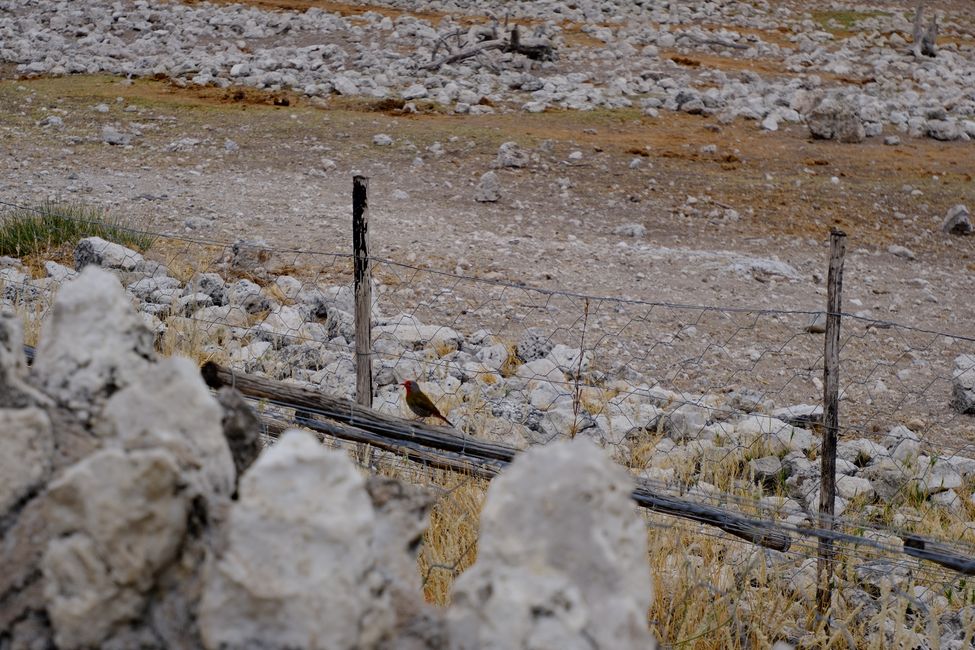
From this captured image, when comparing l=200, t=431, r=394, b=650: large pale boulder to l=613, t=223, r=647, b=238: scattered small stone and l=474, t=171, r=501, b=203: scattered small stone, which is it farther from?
l=474, t=171, r=501, b=203: scattered small stone

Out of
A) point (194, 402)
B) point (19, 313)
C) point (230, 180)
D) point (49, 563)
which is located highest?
point (194, 402)

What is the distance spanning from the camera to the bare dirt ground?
7758 millimetres

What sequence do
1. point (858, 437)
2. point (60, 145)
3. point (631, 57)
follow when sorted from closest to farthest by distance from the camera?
point (858, 437)
point (60, 145)
point (631, 57)

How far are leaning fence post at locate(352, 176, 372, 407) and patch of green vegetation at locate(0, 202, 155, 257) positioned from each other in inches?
153

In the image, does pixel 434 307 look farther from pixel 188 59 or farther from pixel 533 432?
pixel 188 59

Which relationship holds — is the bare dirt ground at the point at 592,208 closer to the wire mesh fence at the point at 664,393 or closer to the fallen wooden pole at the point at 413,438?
the wire mesh fence at the point at 664,393

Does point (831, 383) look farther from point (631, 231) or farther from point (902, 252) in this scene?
point (902, 252)

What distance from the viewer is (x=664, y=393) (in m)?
6.55

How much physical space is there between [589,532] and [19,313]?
5130 millimetres

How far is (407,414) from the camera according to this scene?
570 cm

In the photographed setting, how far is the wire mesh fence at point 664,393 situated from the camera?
398cm

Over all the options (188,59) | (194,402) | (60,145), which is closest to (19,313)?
(194,402)

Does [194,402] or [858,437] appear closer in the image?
[194,402]

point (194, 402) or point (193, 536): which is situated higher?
point (194, 402)
